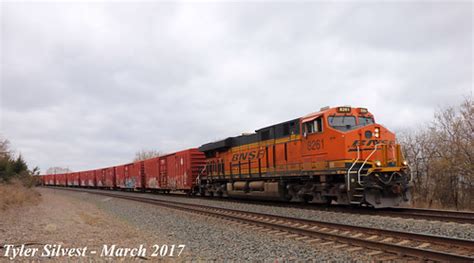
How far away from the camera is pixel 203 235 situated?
9.90m

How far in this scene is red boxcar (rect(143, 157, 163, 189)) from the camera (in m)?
32.5

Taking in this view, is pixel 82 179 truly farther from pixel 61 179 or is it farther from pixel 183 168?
pixel 183 168

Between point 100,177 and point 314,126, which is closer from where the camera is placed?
point 314,126

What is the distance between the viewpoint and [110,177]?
4591 centimetres

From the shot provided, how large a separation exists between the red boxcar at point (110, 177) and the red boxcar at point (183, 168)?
55.4ft

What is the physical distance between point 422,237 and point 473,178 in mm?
15683

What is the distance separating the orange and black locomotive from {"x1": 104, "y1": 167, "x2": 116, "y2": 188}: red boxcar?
30.0 meters

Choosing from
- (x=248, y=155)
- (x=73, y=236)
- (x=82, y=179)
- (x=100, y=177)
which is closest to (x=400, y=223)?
(x=73, y=236)

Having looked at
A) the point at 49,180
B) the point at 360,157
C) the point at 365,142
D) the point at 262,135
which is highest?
the point at 262,135

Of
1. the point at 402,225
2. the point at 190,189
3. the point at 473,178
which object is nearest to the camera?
the point at 402,225

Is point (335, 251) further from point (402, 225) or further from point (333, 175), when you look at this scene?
point (333, 175)

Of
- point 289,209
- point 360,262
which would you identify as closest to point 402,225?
point 360,262

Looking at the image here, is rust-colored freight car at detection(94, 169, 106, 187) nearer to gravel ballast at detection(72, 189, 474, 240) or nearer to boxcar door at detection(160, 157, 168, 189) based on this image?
boxcar door at detection(160, 157, 168, 189)

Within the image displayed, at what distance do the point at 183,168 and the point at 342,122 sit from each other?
15471 mm
